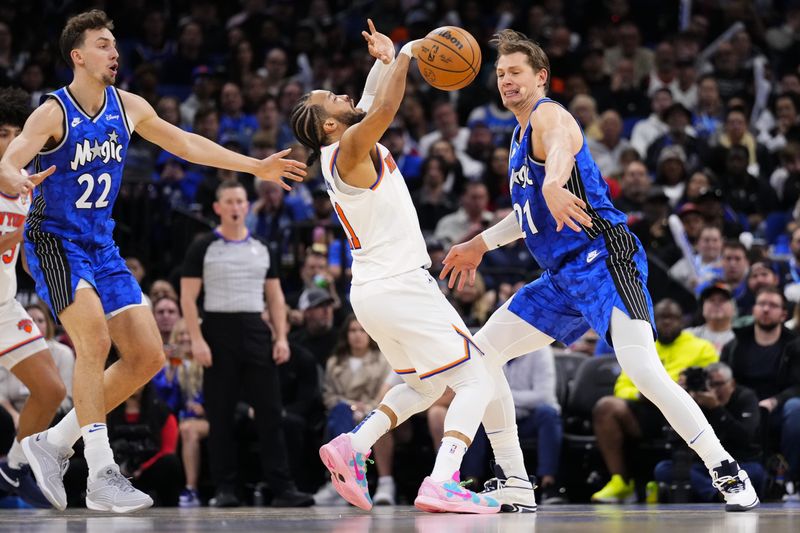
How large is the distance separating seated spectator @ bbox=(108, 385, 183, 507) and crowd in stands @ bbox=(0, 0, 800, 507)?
0.7 inches

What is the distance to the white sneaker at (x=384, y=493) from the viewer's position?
9492 mm

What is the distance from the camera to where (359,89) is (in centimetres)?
1560

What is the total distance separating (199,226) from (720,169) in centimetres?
597

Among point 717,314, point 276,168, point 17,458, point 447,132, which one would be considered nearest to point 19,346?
point 17,458

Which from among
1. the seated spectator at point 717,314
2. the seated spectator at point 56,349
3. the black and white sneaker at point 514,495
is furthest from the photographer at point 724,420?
the seated spectator at point 56,349

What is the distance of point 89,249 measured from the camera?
6691 mm

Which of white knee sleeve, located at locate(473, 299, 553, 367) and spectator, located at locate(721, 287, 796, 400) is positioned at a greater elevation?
white knee sleeve, located at locate(473, 299, 553, 367)

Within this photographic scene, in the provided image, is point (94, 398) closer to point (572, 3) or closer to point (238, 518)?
point (238, 518)

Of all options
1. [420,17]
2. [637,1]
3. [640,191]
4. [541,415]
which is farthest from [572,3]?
[541,415]

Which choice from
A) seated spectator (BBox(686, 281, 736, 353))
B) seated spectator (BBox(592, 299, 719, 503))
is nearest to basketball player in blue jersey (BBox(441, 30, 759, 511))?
seated spectator (BBox(592, 299, 719, 503))

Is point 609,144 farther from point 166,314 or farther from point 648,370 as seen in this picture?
point 648,370

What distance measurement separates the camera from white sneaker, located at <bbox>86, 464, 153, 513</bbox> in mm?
6270

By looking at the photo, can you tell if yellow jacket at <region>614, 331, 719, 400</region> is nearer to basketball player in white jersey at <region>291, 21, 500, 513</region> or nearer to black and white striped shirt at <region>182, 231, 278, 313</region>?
black and white striped shirt at <region>182, 231, 278, 313</region>

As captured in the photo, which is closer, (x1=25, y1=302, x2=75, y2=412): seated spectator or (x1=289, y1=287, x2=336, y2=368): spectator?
(x1=25, y1=302, x2=75, y2=412): seated spectator
